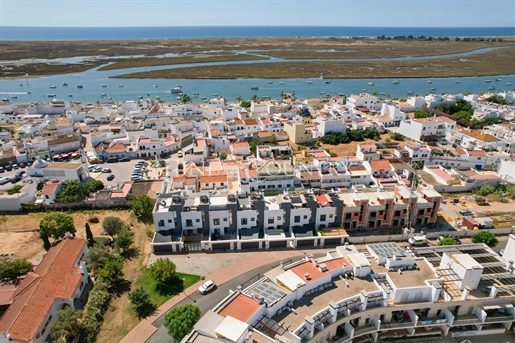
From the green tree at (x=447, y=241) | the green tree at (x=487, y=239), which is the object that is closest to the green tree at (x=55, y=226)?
the green tree at (x=447, y=241)

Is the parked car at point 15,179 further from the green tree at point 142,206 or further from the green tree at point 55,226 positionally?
the green tree at point 142,206

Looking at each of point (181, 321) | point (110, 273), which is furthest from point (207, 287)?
point (110, 273)

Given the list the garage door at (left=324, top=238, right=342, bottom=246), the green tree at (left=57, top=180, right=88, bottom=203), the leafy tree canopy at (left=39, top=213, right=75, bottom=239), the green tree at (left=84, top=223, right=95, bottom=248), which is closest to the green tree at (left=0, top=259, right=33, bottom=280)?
the leafy tree canopy at (left=39, top=213, right=75, bottom=239)

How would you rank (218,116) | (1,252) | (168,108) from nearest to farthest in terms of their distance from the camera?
(1,252), (218,116), (168,108)

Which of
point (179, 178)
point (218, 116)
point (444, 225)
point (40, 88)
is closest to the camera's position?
point (444, 225)

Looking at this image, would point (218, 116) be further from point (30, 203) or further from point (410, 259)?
point (410, 259)

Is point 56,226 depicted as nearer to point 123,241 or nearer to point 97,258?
point 123,241

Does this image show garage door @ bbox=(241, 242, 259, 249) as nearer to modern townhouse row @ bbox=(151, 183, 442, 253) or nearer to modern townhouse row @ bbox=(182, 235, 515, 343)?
modern townhouse row @ bbox=(151, 183, 442, 253)

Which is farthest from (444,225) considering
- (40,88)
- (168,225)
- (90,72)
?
(90,72)
